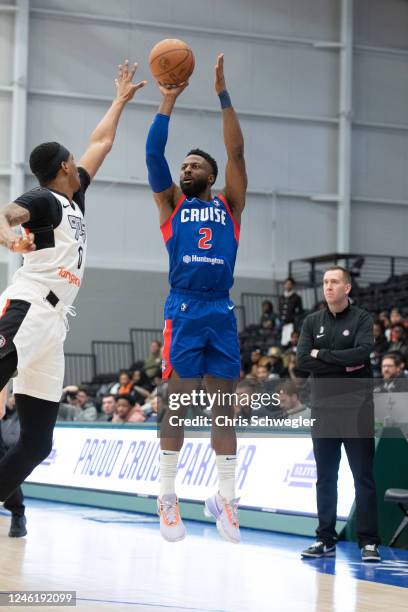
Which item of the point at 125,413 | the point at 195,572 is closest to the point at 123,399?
the point at 125,413

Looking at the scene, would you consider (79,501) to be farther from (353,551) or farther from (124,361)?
(124,361)

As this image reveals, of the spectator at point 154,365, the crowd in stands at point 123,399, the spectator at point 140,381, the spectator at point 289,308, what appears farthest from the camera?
the spectator at point 289,308

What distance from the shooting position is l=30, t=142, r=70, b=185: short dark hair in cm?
603

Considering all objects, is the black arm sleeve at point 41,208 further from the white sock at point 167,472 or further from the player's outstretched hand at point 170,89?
the white sock at point 167,472

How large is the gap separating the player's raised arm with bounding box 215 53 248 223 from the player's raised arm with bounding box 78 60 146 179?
1.70 ft

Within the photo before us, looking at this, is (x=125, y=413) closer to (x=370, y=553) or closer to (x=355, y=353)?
(x=355, y=353)

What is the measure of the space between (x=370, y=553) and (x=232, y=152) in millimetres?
3497

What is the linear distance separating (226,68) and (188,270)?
59.7 ft

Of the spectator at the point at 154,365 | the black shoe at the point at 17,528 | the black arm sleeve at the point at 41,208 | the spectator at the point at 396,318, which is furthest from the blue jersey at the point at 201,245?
the spectator at the point at 154,365

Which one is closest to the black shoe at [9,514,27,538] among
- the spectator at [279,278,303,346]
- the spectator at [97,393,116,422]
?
the spectator at [97,393,116,422]

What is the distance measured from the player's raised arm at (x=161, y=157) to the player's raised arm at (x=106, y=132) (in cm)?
34

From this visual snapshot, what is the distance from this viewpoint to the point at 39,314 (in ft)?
18.9

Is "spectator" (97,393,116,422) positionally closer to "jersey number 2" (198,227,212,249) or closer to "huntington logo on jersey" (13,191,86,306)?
"jersey number 2" (198,227,212,249)

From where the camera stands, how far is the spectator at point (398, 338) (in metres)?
15.4
